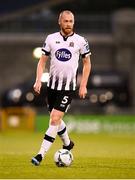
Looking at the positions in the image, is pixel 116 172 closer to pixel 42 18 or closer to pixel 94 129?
pixel 94 129

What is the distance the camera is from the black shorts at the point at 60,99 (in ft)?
49.3

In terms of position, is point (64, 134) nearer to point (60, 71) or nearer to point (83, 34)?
point (60, 71)

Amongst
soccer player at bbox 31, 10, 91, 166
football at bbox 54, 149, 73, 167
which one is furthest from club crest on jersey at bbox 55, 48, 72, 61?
football at bbox 54, 149, 73, 167

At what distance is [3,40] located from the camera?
5178 centimetres

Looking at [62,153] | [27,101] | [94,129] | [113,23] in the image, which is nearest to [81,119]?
[94,129]

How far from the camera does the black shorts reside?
49.3 ft

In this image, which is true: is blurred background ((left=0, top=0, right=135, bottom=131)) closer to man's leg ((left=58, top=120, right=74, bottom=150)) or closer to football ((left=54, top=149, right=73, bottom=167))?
man's leg ((left=58, top=120, right=74, bottom=150))

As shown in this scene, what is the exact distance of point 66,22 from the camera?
48.9 ft

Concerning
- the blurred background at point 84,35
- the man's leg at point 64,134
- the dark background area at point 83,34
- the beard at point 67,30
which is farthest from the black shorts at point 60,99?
the dark background area at point 83,34

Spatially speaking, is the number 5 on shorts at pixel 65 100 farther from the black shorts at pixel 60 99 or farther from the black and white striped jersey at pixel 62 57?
the black and white striped jersey at pixel 62 57

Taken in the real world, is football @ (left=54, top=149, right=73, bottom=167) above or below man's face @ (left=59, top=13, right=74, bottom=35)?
below

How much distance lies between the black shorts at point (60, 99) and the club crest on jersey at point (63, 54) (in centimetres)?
55

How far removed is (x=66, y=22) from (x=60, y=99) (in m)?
1.28

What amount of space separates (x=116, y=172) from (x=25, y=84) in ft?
90.6
